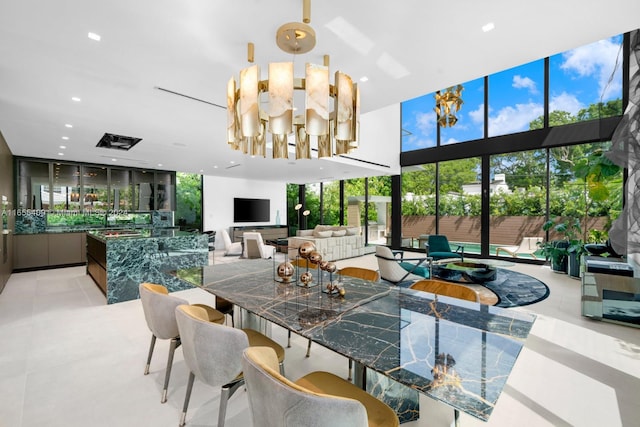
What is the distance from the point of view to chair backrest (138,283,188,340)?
78.0 inches

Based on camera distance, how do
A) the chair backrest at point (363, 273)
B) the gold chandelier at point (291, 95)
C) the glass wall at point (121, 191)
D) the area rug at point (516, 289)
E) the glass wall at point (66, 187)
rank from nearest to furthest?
the gold chandelier at point (291, 95) → the chair backrest at point (363, 273) → the area rug at point (516, 289) → the glass wall at point (66, 187) → the glass wall at point (121, 191)

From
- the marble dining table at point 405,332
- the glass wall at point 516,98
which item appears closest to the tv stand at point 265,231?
the glass wall at point 516,98

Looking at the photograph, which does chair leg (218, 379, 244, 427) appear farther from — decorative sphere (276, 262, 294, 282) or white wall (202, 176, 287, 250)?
white wall (202, 176, 287, 250)

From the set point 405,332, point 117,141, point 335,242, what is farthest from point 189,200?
point 405,332

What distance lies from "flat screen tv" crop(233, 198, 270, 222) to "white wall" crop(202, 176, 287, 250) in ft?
0.50

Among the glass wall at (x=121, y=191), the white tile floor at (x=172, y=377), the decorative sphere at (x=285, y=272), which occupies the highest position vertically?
the glass wall at (x=121, y=191)

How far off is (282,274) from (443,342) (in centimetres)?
138

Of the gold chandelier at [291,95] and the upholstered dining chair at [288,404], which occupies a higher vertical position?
the gold chandelier at [291,95]

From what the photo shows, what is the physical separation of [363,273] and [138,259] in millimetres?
3585

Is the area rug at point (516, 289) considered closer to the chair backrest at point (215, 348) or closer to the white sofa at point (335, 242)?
the white sofa at point (335, 242)

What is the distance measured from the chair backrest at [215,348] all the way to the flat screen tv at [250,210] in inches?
365

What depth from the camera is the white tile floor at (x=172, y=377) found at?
1.85 meters

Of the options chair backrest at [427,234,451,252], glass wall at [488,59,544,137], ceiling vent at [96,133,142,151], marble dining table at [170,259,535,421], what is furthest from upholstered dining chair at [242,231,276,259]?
glass wall at [488,59,544,137]

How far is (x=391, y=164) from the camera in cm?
900
